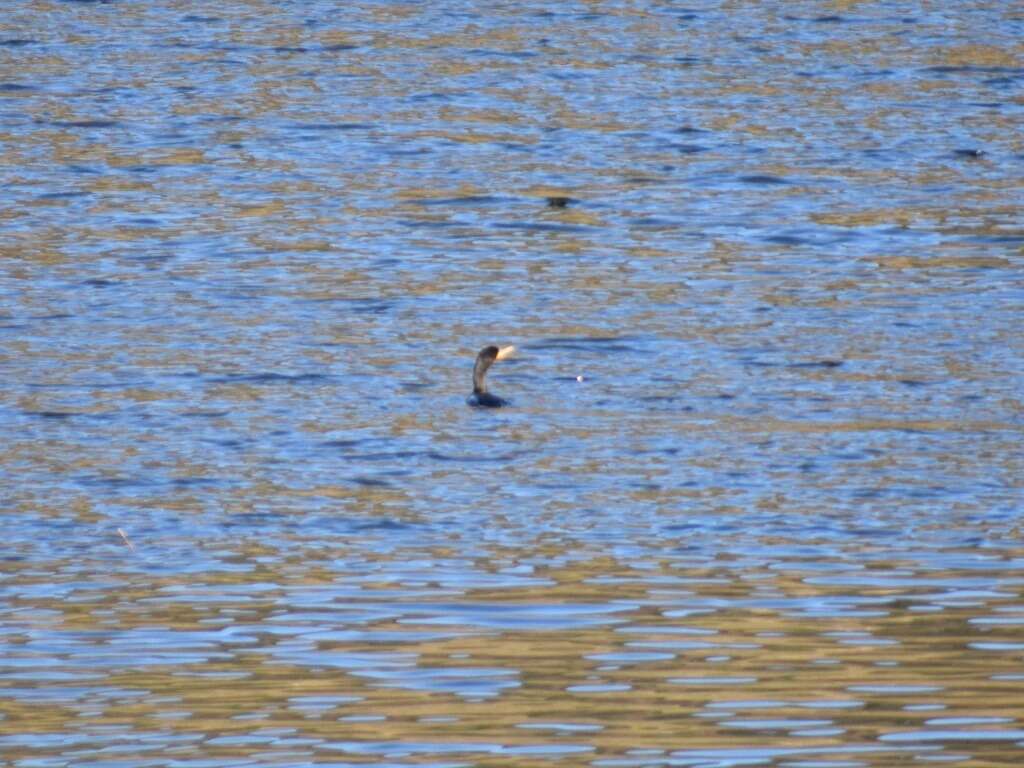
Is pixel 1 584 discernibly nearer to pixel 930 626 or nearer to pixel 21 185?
pixel 930 626

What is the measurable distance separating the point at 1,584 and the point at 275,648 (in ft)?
3.49

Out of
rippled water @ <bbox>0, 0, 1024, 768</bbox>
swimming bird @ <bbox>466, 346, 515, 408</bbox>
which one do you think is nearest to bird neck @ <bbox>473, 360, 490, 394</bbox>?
swimming bird @ <bbox>466, 346, 515, 408</bbox>

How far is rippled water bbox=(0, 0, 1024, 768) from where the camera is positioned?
5.89m

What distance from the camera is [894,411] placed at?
8.98 metres

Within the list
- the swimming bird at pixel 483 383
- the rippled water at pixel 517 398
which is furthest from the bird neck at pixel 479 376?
the rippled water at pixel 517 398

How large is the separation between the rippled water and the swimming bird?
9cm

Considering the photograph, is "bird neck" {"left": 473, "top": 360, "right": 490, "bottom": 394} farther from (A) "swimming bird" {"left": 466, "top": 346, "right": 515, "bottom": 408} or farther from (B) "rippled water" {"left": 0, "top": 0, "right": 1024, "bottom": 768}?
(B) "rippled water" {"left": 0, "top": 0, "right": 1024, "bottom": 768}

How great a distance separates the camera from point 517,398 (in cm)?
939

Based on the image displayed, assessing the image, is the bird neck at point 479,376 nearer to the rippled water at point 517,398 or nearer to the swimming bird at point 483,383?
the swimming bird at point 483,383

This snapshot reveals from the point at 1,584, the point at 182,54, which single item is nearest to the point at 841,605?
the point at 1,584

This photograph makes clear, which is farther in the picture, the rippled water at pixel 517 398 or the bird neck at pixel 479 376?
the bird neck at pixel 479 376

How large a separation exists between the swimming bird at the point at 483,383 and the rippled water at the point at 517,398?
0.29 feet

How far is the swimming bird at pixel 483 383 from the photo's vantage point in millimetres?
9203

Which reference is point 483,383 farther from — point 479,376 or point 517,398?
point 517,398
